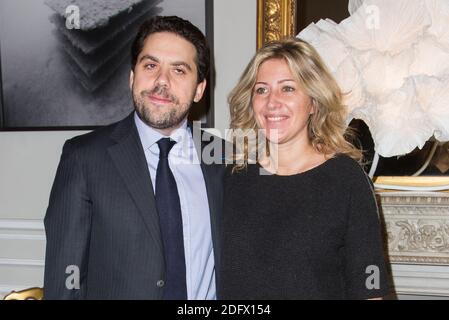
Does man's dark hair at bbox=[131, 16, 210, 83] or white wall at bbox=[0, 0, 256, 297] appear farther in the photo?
white wall at bbox=[0, 0, 256, 297]

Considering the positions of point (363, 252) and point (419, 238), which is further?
point (419, 238)

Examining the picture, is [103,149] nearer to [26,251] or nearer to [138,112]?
[138,112]

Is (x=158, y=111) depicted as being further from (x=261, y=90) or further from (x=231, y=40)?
(x=231, y=40)

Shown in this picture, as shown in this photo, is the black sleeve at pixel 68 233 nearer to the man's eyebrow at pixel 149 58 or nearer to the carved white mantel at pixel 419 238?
the man's eyebrow at pixel 149 58

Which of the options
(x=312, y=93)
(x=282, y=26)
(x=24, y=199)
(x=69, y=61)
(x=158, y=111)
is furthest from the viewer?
(x=24, y=199)

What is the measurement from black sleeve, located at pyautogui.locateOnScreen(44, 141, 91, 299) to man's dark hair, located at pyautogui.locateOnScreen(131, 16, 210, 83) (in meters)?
0.37

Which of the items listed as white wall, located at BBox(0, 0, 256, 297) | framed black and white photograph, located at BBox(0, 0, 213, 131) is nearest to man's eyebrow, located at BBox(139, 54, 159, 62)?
framed black and white photograph, located at BBox(0, 0, 213, 131)

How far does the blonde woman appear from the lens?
54.6 inches

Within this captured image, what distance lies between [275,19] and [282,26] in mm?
35

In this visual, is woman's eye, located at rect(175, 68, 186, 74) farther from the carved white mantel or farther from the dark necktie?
the carved white mantel

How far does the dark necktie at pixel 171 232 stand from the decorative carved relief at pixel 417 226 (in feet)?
2.86

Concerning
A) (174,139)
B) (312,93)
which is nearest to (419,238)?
(312,93)

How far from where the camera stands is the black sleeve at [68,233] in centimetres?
126

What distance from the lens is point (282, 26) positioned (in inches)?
74.1
